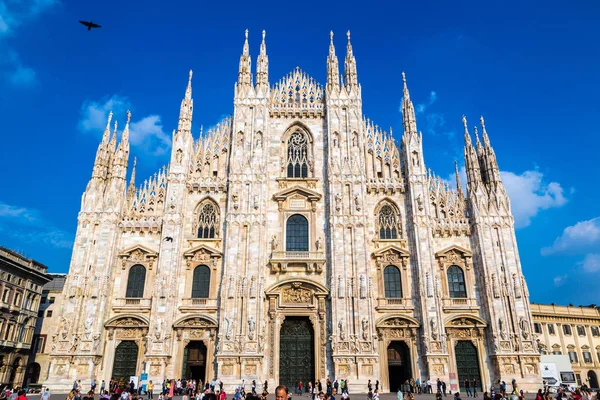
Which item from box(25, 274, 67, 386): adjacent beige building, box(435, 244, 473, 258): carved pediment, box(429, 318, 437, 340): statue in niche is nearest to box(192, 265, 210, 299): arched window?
box(429, 318, 437, 340): statue in niche

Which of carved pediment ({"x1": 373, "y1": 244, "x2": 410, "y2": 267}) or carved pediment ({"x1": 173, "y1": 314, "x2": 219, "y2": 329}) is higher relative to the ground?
carved pediment ({"x1": 373, "y1": 244, "x2": 410, "y2": 267})

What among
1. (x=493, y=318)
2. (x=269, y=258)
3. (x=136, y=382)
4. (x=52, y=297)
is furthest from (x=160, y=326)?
(x=52, y=297)

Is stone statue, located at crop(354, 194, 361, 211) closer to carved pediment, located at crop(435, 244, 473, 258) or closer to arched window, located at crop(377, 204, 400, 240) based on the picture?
arched window, located at crop(377, 204, 400, 240)

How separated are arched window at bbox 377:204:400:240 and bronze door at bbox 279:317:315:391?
8.33m

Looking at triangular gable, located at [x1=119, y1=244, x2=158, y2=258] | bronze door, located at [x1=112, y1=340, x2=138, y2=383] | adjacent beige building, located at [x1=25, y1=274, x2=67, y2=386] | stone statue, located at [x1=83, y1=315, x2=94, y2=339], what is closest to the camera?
stone statue, located at [x1=83, y1=315, x2=94, y2=339]

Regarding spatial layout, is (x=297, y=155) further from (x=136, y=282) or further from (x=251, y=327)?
(x=136, y=282)

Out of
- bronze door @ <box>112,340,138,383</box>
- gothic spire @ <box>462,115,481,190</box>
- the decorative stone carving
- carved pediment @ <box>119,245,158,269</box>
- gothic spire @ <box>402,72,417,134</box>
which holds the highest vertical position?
gothic spire @ <box>402,72,417,134</box>

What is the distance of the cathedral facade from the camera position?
29.5 m

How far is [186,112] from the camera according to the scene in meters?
36.2

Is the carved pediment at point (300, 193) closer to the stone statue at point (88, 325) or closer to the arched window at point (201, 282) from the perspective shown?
the arched window at point (201, 282)

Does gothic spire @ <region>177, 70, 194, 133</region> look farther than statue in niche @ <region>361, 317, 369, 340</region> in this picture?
Yes

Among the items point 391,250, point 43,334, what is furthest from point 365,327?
point 43,334

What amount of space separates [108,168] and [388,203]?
20.9 metres

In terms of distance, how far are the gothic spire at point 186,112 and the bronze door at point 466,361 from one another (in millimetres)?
24802
